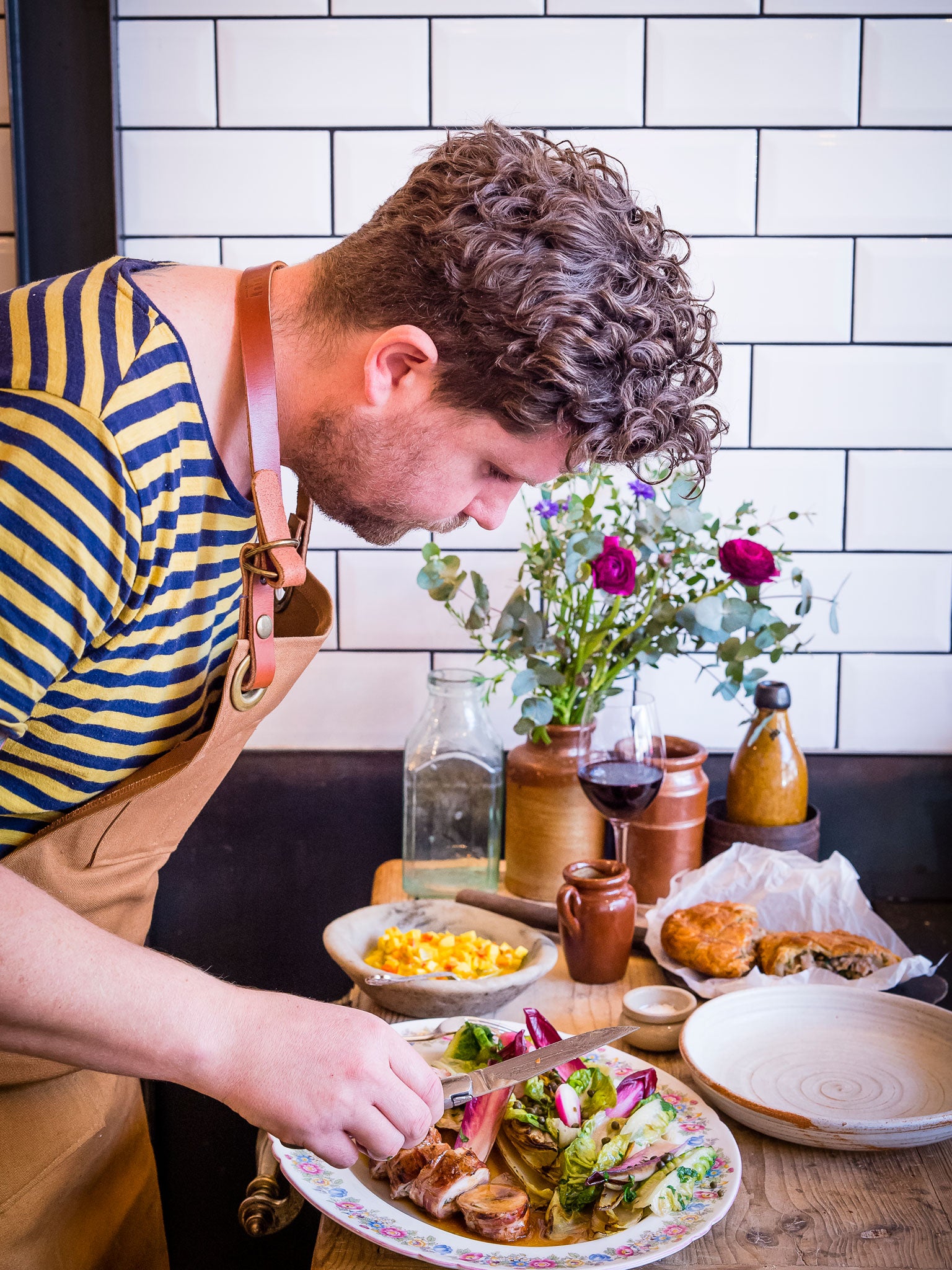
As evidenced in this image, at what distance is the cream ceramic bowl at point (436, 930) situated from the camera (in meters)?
0.96

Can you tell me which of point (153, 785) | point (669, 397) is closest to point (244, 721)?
point (153, 785)

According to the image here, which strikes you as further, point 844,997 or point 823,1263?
point 844,997

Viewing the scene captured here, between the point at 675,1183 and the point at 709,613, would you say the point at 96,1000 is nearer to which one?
the point at 675,1183

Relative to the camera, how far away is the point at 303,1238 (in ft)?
5.01

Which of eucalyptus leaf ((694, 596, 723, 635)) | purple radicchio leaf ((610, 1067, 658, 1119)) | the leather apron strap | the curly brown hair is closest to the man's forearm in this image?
the leather apron strap

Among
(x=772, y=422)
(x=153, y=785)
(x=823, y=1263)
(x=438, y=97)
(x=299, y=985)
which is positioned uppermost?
(x=438, y=97)

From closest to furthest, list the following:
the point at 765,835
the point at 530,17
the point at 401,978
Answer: the point at 401,978, the point at 765,835, the point at 530,17

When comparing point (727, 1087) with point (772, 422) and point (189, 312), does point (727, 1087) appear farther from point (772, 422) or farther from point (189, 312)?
point (772, 422)

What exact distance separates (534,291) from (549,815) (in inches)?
26.9

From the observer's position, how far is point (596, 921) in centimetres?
105

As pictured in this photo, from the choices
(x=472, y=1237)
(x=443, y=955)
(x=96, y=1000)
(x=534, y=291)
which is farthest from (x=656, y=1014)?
(x=534, y=291)

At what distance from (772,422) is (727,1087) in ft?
3.06

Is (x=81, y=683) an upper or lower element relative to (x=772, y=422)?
lower

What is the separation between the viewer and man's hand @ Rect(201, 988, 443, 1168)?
66 cm
